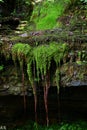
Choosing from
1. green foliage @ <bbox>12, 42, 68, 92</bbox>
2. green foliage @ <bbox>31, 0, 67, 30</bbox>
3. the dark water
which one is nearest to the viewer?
green foliage @ <bbox>12, 42, 68, 92</bbox>

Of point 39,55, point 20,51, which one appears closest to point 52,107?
point 39,55

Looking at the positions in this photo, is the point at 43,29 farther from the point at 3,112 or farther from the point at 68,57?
the point at 3,112

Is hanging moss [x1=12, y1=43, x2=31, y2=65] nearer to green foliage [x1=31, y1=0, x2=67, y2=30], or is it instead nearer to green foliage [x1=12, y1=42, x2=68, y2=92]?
green foliage [x1=12, y1=42, x2=68, y2=92]

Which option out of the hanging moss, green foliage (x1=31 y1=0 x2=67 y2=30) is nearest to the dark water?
the hanging moss

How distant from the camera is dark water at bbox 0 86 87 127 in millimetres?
6332

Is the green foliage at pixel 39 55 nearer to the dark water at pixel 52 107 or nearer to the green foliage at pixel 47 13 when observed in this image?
the dark water at pixel 52 107

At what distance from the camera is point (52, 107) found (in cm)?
702

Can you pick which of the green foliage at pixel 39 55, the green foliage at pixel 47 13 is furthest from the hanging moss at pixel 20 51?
the green foliage at pixel 47 13

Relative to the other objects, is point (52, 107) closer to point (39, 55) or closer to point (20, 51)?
point (39, 55)

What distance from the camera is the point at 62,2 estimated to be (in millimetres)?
7297

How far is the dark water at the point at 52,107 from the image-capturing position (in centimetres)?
633

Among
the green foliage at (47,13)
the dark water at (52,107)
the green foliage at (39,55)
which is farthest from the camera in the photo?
the green foliage at (47,13)

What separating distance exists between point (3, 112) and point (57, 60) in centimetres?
229

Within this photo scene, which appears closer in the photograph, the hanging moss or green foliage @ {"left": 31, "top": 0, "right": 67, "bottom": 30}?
the hanging moss
